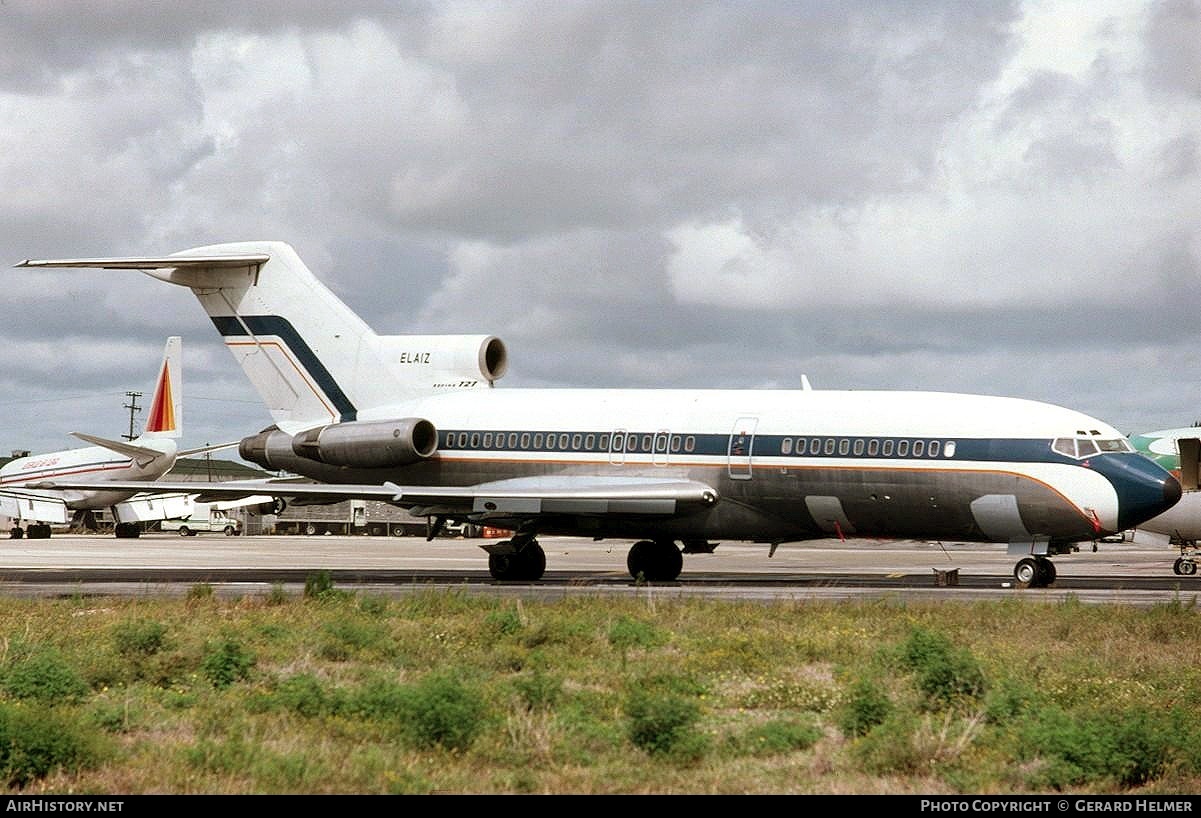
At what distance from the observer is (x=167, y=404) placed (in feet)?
248

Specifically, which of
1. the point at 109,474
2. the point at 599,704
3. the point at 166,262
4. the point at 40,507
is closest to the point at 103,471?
the point at 109,474

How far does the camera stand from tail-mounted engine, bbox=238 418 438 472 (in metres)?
32.2

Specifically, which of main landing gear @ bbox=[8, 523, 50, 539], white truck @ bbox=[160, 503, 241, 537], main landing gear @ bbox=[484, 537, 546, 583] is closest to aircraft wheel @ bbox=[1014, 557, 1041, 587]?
main landing gear @ bbox=[484, 537, 546, 583]

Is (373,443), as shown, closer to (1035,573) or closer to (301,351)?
(301,351)

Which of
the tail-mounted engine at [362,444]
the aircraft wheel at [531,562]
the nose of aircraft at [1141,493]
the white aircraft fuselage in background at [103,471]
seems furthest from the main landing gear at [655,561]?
the white aircraft fuselage in background at [103,471]

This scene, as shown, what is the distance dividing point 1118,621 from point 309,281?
22.9 meters

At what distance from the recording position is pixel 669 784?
9.20m

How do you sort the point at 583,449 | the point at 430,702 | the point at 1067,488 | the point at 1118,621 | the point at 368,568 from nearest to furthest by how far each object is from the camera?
the point at 430,702, the point at 1118,621, the point at 1067,488, the point at 583,449, the point at 368,568

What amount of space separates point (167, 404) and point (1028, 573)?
5755 cm

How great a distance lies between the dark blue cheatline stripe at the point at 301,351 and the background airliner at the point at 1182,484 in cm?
2087

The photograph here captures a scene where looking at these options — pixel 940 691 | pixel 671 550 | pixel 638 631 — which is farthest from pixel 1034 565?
pixel 940 691

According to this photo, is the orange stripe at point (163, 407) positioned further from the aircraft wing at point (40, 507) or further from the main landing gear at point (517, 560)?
the main landing gear at point (517, 560)

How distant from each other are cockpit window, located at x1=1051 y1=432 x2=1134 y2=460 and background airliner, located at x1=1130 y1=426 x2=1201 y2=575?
11.8 metres
